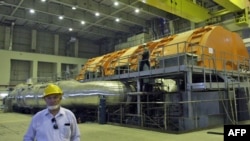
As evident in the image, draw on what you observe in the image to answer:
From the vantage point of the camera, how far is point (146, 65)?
10336 mm

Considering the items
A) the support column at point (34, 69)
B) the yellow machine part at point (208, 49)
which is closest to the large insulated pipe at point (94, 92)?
the yellow machine part at point (208, 49)

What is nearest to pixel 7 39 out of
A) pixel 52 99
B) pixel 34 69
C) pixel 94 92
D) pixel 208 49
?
pixel 34 69

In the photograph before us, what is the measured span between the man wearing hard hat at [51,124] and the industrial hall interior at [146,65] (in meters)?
5.77

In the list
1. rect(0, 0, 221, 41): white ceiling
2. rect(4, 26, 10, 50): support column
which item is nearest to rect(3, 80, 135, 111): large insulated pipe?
rect(0, 0, 221, 41): white ceiling

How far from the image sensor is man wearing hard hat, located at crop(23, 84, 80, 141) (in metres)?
2.51

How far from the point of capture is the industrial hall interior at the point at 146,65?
8984mm

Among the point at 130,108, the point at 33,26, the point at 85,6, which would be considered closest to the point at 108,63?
the point at 130,108

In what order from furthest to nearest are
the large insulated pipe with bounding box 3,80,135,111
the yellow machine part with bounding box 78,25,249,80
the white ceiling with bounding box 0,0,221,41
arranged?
the white ceiling with bounding box 0,0,221,41 < the large insulated pipe with bounding box 3,80,135,111 < the yellow machine part with bounding box 78,25,249,80

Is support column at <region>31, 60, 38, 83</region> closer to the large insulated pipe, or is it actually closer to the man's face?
the large insulated pipe

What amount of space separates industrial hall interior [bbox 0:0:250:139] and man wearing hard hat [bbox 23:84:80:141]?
18.9ft

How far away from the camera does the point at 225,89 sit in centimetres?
959

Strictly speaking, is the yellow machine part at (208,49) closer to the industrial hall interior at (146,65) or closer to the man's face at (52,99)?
the industrial hall interior at (146,65)

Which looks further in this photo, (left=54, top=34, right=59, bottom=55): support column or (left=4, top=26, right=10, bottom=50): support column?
(left=54, top=34, right=59, bottom=55): support column

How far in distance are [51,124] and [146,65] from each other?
8.01 meters
